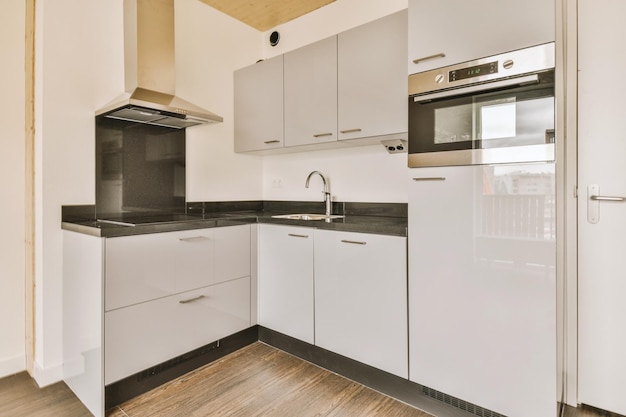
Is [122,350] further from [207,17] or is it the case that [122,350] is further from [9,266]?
[207,17]

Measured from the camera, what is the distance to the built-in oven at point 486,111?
1.46 m

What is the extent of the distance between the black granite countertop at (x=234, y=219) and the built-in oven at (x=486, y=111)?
47 cm

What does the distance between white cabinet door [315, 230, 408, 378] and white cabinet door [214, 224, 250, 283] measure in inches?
→ 21.8

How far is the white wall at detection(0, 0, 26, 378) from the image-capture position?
6.97ft

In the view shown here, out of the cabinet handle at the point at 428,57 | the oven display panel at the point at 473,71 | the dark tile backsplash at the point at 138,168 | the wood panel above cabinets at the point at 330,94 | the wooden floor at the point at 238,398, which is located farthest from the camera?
the dark tile backsplash at the point at 138,168

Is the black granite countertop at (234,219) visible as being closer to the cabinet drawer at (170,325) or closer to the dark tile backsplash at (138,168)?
the dark tile backsplash at (138,168)

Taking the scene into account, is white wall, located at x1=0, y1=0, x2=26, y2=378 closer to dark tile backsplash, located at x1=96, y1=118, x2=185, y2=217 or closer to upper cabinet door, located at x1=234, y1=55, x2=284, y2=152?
dark tile backsplash, located at x1=96, y1=118, x2=185, y2=217

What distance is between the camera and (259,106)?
2.91 metres

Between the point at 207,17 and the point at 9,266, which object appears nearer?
the point at 9,266

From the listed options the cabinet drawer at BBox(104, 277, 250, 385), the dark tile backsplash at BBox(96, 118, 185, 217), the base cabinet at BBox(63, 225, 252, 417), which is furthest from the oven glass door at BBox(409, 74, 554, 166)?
the dark tile backsplash at BBox(96, 118, 185, 217)

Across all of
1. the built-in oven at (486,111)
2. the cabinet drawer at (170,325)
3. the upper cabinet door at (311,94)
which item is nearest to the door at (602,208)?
the built-in oven at (486,111)

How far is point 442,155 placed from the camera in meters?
1.71

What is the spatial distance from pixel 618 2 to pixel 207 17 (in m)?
2.67

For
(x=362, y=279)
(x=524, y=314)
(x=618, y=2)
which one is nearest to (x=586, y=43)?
(x=618, y=2)
